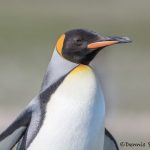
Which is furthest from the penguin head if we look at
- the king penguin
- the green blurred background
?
the green blurred background

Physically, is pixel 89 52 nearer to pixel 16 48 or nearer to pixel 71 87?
pixel 71 87

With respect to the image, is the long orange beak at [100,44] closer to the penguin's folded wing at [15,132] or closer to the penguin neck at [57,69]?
the penguin neck at [57,69]

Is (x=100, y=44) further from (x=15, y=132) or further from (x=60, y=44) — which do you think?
(x=15, y=132)

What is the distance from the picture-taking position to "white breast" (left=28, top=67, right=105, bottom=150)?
2.25 meters

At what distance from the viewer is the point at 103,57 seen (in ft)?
14.2

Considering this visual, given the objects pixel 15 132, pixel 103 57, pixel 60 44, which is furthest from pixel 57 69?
pixel 103 57

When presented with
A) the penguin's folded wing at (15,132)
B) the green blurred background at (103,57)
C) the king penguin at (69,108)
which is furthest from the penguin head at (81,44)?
the green blurred background at (103,57)

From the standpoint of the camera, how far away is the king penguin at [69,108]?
7.39 ft

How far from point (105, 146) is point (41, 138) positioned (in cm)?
24

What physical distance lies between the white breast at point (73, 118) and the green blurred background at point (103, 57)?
1.73m

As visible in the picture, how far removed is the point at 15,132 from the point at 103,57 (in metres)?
2.10

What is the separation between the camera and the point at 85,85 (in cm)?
227

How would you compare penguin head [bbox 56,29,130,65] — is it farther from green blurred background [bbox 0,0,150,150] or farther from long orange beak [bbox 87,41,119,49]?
green blurred background [bbox 0,0,150,150]

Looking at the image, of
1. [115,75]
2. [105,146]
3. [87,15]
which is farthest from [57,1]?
[105,146]
